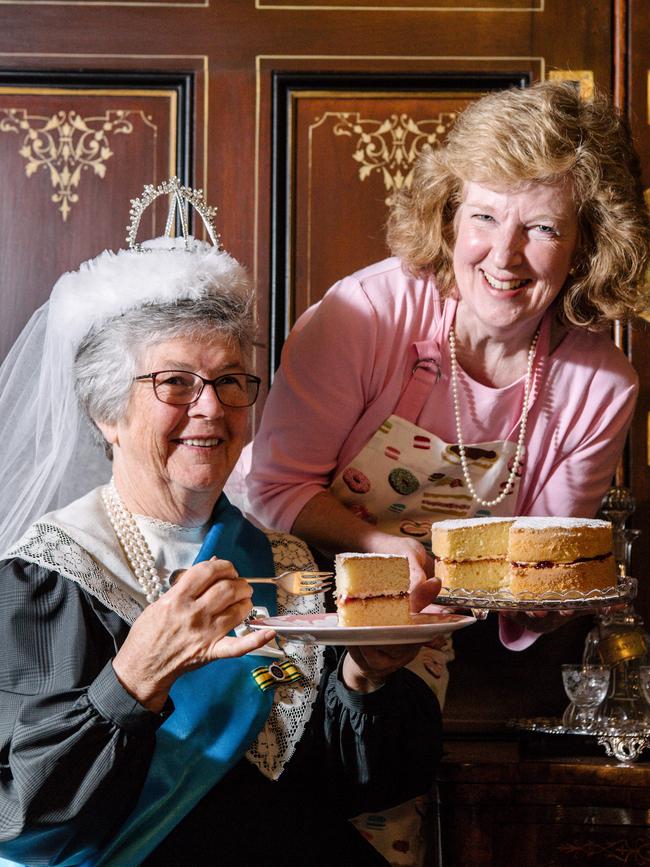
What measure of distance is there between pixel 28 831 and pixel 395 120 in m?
1.91

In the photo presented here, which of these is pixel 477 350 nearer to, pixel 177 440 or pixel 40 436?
pixel 177 440

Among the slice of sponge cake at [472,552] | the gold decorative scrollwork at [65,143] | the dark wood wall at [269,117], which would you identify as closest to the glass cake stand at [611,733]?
the dark wood wall at [269,117]

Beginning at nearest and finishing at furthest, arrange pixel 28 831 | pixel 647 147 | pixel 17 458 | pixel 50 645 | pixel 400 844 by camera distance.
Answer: pixel 28 831
pixel 50 645
pixel 17 458
pixel 400 844
pixel 647 147

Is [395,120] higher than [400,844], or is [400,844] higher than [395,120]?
[395,120]

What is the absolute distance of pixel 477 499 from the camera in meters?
2.36

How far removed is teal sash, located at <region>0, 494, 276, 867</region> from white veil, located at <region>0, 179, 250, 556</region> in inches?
12.4

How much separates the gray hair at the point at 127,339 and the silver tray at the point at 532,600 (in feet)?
1.96

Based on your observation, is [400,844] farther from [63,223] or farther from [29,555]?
[63,223]

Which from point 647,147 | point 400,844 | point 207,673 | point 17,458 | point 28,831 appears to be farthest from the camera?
point 647,147

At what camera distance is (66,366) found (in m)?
2.03

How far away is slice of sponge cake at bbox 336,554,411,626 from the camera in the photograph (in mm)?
1763

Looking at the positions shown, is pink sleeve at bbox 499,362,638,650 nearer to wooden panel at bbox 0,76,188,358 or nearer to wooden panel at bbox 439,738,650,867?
wooden panel at bbox 439,738,650,867

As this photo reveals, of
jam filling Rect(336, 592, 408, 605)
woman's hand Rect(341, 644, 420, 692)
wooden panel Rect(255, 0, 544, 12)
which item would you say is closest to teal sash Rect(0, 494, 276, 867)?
woman's hand Rect(341, 644, 420, 692)

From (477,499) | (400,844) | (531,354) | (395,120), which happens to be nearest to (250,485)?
(477,499)
